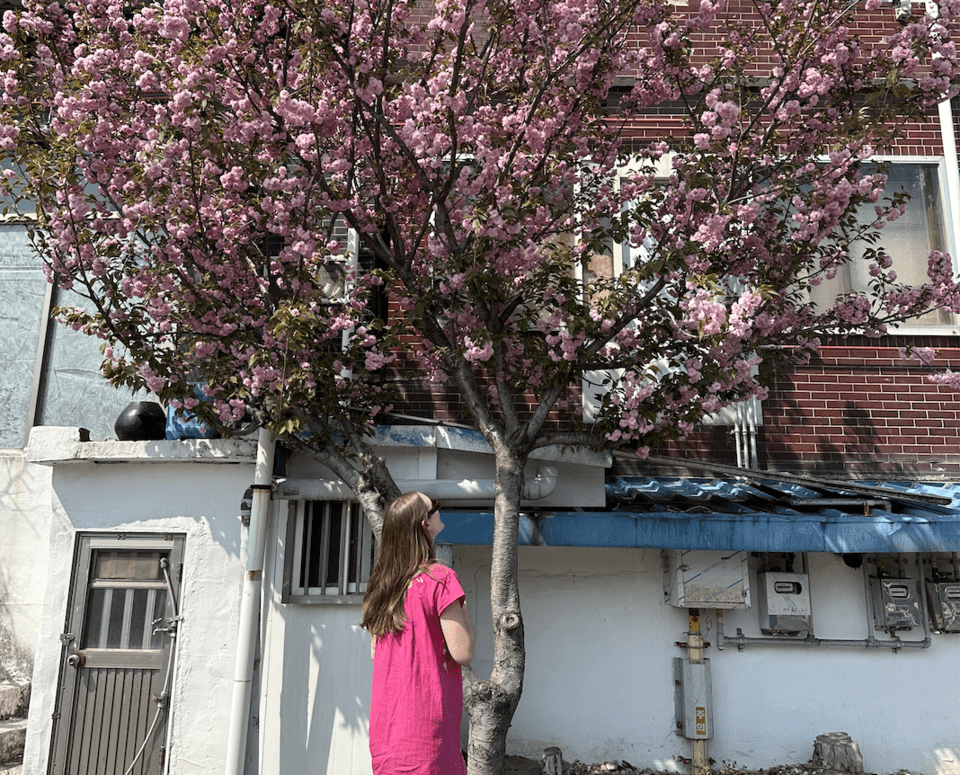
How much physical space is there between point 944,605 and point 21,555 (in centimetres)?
801

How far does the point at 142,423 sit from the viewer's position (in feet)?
22.3

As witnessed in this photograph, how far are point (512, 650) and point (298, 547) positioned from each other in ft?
7.33

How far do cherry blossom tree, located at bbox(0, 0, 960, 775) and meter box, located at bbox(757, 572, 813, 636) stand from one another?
1.87 m

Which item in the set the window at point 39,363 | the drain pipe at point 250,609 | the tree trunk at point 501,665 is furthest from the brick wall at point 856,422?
the window at point 39,363

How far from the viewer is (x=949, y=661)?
6.88m

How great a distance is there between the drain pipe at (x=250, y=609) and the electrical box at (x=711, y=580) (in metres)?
3.31

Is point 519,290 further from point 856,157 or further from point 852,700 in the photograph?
point 852,700

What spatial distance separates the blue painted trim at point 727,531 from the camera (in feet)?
20.1

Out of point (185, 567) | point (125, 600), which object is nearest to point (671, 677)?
point (185, 567)

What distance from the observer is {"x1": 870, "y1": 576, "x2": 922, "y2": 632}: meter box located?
6773mm

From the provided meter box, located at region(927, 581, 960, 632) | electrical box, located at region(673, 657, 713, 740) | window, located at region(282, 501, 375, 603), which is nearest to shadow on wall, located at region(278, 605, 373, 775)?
window, located at region(282, 501, 375, 603)

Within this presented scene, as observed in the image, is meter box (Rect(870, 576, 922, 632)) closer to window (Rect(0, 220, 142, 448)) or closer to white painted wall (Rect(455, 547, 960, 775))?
white painted wall (Rect(455, 547, 960, 775))

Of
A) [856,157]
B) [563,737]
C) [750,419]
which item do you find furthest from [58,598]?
[856,157]

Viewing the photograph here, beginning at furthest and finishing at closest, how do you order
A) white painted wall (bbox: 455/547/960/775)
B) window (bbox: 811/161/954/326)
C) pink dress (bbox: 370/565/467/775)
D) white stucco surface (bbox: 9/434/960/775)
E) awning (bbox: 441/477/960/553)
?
1. window (bbox: 811/161/954/326)
2. white painted wall (bbox: 455/547/960/775)
3. white stucco surface (bbox: 9/434/960/775)
4. awning (bbox: 441/477/960/553)
5. pink dress (bbox: 370/565/467/775)
